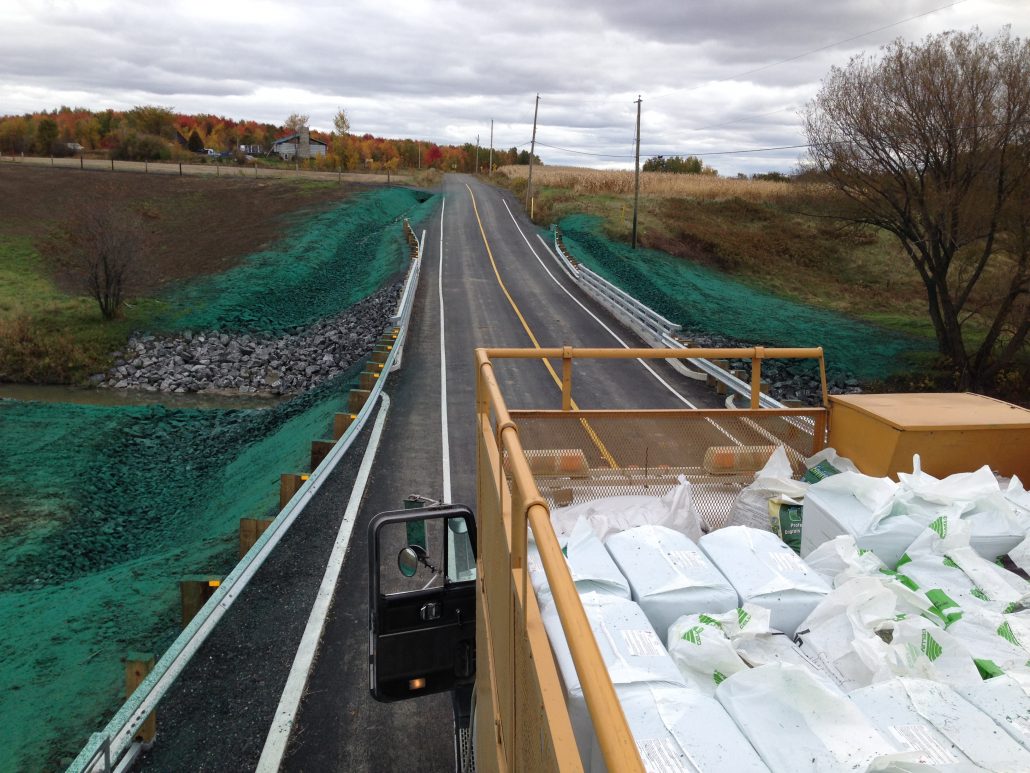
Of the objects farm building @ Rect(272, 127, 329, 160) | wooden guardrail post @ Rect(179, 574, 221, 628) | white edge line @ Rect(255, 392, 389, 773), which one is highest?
farm building @ Rect(272, 127, 329, 160)

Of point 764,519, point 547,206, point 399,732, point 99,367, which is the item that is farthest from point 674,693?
point 547,206

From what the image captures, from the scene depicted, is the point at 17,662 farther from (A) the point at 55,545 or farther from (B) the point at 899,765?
(B) the point at 899,765

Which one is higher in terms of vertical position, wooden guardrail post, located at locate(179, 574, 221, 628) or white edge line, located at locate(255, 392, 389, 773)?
wooden guardrail post, located at locate(179, 574, 221, 628)

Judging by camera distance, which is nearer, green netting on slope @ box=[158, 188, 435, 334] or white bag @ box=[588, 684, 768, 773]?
white bag @ box=[588, 684, 768, 773]

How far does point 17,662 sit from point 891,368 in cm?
2344

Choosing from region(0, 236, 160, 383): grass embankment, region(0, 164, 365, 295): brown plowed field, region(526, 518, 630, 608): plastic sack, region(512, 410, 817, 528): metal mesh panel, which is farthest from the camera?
region(0, 164, 365, 295): brown plowed field

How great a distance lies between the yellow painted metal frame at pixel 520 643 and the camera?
1.39 metres

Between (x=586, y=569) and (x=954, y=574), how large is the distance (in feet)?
5.67

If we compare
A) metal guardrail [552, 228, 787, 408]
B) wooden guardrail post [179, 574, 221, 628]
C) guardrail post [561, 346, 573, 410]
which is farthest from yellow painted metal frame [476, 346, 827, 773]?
metal guardrail [552, 228, 787, 408]

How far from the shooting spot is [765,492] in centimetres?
495

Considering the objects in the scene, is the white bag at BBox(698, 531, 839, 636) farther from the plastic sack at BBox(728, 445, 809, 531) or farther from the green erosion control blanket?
the green erosion control blanket

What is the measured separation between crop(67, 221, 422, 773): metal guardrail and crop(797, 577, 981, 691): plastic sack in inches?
168

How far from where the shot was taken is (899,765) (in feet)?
6.84

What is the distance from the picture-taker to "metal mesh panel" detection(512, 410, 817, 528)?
518 cm
